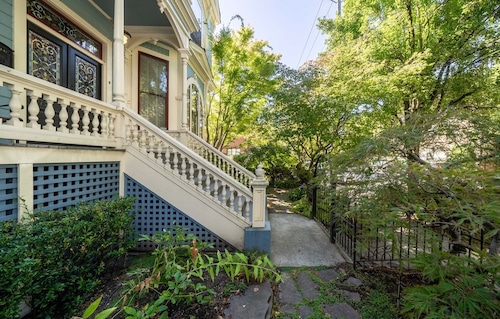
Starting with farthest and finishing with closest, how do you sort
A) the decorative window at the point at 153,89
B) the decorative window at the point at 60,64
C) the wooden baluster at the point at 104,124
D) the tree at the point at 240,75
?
the tree at the point at 240,75
the decorative window at the point at 153,89
the decorative window at the point at 60,64
the wooden baluster at the point at 104,124

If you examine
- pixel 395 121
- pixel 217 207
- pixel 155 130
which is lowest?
pixel 217 207

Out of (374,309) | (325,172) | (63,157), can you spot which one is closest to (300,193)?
(325,172)

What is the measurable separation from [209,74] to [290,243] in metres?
7.59

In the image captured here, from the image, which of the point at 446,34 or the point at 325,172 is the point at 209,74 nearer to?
the point at 325,172

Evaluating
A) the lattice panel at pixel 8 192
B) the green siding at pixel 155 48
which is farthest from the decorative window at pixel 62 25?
the lattice panel at pixel 8 192

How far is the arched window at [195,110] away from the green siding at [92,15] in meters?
2.65

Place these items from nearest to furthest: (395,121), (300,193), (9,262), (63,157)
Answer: (9,262) < (63,157) < (395,121) < (300,193)

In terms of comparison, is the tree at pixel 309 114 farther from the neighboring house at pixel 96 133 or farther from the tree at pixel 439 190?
the neighboring house at pixel 96 133

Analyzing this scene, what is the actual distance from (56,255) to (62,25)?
14.0ft

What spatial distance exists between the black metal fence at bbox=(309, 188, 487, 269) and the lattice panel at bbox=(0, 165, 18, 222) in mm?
3547

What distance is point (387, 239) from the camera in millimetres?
2197

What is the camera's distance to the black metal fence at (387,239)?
2000 mm

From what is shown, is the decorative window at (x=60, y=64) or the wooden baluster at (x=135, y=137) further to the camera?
the wooden baluster at (x=135, y=137)

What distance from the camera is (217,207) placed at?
3.59 m
